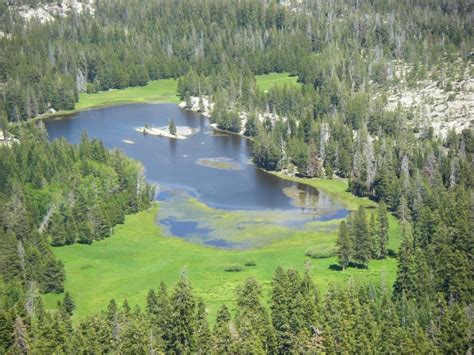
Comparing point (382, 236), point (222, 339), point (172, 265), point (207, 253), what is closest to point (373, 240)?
point (382, 236)

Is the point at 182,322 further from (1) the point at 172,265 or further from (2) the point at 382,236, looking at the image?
(2) the point at 382,236

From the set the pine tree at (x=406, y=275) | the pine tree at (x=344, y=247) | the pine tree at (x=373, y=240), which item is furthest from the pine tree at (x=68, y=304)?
the pine tree at (x=373, y=240)

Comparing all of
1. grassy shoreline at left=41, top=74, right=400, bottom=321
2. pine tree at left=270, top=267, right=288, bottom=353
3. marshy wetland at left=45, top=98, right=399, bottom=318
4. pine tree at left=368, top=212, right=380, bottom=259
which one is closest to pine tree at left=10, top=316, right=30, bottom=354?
grassy shoreline at left=41, top=74, right=400, bottom=321

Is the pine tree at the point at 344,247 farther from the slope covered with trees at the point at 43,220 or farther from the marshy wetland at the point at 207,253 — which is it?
the slope covered with trees at the point at 43,220

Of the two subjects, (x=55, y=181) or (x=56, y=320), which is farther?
(x=55, y=181)

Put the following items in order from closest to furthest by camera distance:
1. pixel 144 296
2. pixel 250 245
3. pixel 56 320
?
1. pixel 56 320
2. pixel 144 296
3. pixel 250 245

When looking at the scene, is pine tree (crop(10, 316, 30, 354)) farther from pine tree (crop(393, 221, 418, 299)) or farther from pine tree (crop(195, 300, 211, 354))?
pine tree (crop(393, 221, 418, 299))

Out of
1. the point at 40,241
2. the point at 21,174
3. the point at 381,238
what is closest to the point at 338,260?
the point at 381,238

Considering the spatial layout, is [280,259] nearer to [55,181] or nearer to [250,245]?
[250,245]

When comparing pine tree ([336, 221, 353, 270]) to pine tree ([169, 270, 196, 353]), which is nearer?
pine tree ([169, 270, 196, 353])
